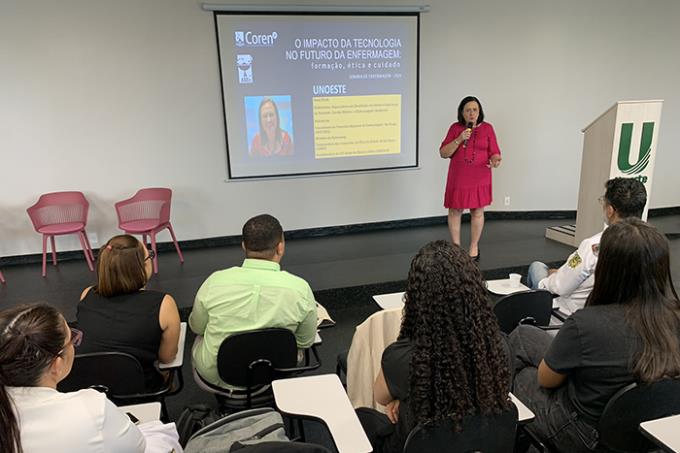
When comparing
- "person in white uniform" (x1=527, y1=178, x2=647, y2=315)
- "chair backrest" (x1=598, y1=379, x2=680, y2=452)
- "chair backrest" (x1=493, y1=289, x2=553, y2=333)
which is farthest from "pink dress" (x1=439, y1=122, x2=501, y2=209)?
"chair backrest" (x1=598, y1=379, x2=680, y2=452)

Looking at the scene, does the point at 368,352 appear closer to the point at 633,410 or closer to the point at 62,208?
the point at 633,410

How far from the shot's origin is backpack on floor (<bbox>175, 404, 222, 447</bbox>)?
1.79 meters

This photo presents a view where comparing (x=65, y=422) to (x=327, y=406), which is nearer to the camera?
(x=65, y=422)

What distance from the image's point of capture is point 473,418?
1.29 meters

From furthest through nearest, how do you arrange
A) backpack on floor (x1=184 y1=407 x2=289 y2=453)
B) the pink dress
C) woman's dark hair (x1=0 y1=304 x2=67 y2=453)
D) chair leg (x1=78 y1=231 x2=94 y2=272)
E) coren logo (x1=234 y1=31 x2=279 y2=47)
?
coren logo (x1=234 y1=31 x2=279 y2=47) < chair leg (x1=78 y1=231 x2=94 y2=272) < the pink dress < backpack on floor (x1=184 y1=407 x2=289 y2=453) < woman's dark hair (x1=0 y1=304 x2=67 y2=453)

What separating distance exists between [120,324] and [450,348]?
4.42 ft

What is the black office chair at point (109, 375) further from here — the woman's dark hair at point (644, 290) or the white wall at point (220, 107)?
the white wall at point (220, 107)

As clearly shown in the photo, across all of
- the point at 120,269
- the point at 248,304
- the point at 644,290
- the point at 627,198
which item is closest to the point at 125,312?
the point at 120,269

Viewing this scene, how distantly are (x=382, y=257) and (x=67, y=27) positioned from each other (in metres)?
3.50

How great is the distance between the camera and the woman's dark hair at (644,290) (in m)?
1.45

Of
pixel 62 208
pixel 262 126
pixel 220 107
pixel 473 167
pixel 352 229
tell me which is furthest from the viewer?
pixel 352 229

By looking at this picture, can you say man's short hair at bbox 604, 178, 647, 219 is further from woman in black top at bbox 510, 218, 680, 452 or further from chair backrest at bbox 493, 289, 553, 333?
woman in black top at bbox 510, 218, 680, 452

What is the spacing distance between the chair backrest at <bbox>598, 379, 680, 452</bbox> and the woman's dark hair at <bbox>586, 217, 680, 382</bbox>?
0.14 ft

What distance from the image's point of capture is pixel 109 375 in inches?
71.1
